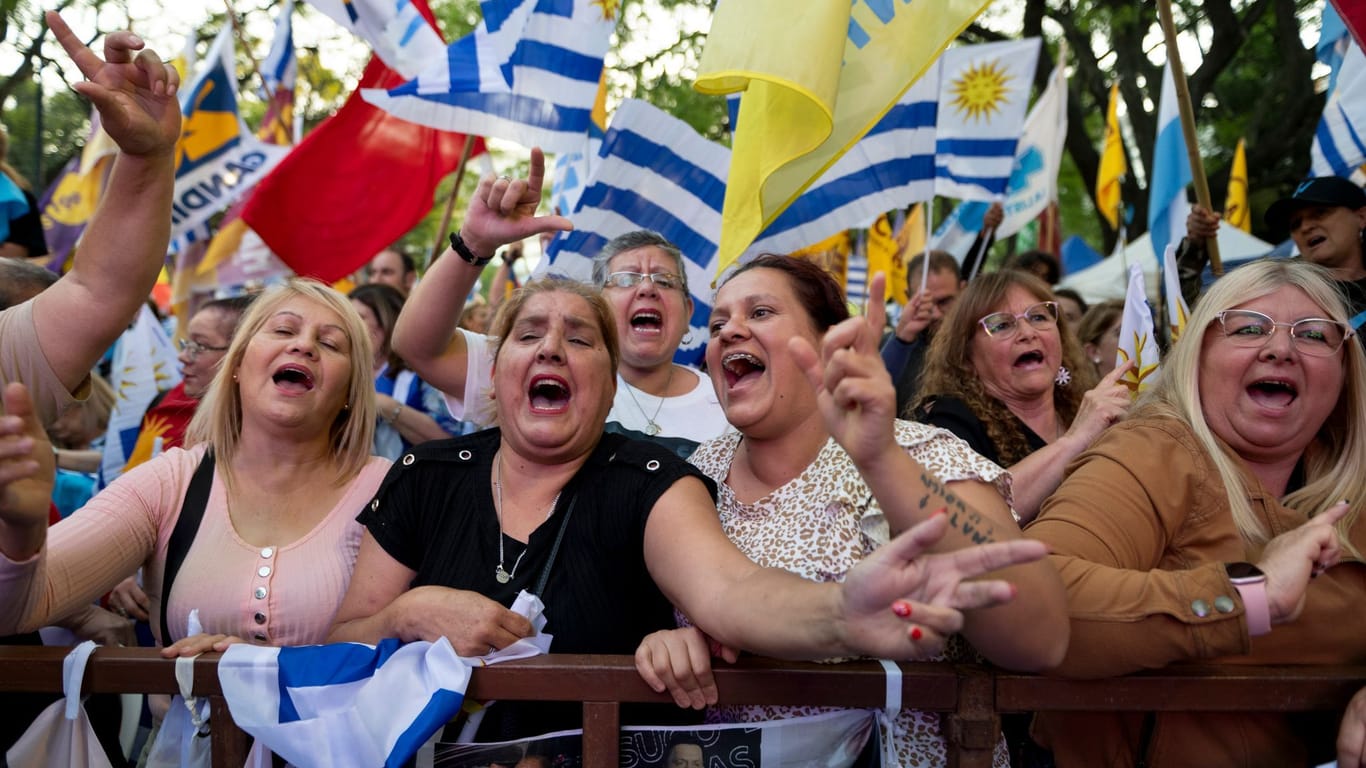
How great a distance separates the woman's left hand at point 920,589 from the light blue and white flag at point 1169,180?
5906 mm

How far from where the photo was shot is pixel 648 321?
4020 millimetres

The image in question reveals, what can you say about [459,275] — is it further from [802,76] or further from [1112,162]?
[1112,162]

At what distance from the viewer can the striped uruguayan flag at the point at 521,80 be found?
505 cm

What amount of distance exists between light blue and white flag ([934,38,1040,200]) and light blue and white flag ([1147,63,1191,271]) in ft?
3.19

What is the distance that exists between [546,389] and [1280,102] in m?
17.8

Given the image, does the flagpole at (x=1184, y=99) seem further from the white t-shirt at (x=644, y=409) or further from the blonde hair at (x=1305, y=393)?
the white t-shirt at (x=644, y=409)

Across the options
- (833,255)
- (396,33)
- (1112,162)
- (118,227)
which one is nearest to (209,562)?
(118,227)

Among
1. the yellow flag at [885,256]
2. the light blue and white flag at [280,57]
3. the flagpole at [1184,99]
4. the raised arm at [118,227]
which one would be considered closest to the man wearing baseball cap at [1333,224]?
the flagpole at [1184,99]

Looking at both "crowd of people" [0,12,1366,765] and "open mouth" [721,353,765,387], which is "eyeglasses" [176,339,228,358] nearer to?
"crowd of people" [0,12,1366,765]

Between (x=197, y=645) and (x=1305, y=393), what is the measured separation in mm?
2574

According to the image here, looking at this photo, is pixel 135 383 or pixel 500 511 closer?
pixel 500 511

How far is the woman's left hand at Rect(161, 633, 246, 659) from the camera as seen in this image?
231 cm

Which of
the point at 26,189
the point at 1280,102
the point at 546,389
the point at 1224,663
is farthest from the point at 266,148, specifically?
the point at 1280,102

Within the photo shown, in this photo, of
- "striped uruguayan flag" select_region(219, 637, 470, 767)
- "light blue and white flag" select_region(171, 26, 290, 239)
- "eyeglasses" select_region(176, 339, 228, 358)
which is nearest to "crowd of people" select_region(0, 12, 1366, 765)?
"striped uruguayan flag" select_region(219, 637, 470, 767)
